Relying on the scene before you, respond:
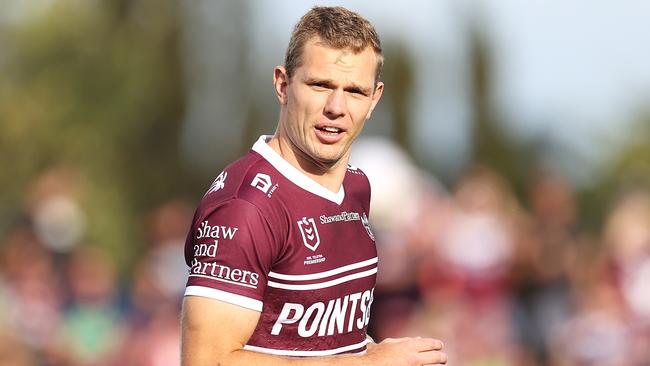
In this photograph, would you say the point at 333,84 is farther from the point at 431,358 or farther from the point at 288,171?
the point at 431,358

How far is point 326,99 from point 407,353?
1.16m

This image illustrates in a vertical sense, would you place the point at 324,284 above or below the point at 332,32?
below

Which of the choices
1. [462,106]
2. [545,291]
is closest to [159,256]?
[545,291]

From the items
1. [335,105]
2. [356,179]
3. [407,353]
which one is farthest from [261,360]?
[356,179]

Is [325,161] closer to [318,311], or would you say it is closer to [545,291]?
[318,311]

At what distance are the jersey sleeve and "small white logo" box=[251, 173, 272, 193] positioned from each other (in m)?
0.16

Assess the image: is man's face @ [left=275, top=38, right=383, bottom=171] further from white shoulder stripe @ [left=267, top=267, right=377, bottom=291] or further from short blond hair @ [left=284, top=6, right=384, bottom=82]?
white shoulder stripe @ [left=267, top=267, right=377, bottom=291]

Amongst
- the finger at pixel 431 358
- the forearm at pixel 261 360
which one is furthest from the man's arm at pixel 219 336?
the finger at pixel 431 358

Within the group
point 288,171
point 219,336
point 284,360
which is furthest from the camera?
point 288,171

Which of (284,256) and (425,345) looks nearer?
(284,256)

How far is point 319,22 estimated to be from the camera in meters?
5.75

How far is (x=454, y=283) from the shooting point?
12.7 meters

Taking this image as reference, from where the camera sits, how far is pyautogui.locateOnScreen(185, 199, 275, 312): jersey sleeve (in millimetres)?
5348

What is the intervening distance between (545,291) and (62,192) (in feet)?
16.8
